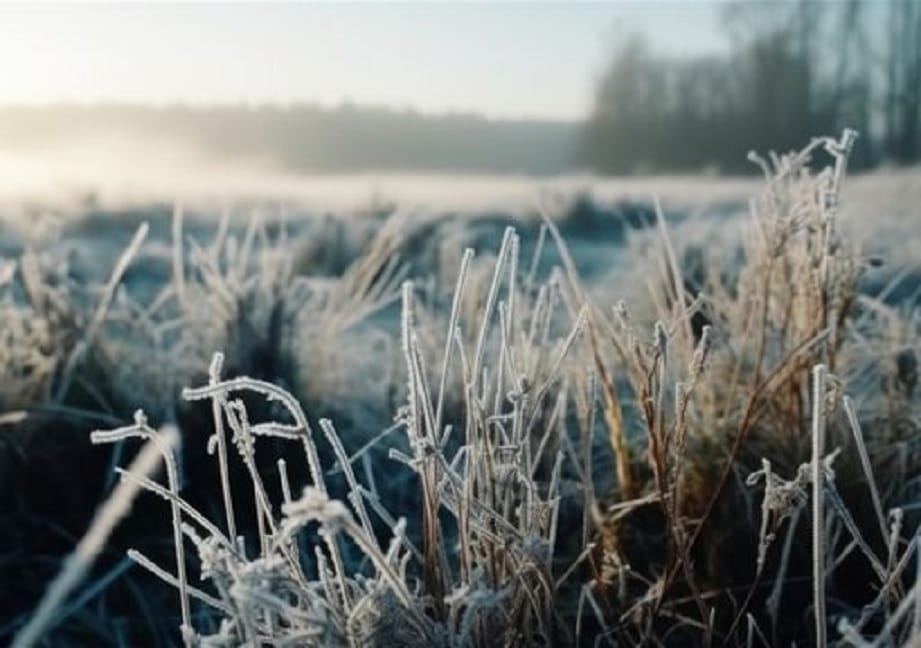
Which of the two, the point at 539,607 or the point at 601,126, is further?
the point at 601,126

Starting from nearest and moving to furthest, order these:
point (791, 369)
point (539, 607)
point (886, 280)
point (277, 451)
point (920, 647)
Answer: point (920, 647) < point (539, 607) < point (791, 369) < point (277, 451) < point (886, 280)

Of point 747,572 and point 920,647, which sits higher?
point 920,647

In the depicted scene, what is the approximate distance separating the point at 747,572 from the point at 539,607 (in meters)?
0.53

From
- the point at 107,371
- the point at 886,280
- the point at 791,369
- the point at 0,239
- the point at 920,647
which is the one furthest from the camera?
A: the point at 0,239

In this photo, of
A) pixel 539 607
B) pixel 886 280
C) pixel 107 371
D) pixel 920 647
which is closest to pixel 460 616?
pixel 539 607

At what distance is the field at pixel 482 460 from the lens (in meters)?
0.84

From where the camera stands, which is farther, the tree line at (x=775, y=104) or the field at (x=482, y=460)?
the tree line at (x=775, y=104)

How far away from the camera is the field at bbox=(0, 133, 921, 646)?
0.84 m

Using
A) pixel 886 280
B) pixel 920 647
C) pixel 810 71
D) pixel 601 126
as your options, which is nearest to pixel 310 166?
pixel 601 126

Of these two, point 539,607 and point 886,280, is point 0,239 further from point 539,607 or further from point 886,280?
point 539,607

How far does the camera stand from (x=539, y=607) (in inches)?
36.2

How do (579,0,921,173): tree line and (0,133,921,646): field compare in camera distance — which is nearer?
(0,133,921,646): field

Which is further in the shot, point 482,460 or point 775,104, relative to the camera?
point 775,104

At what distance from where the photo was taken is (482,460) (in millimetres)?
939
